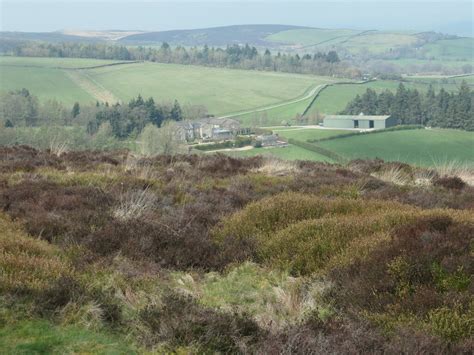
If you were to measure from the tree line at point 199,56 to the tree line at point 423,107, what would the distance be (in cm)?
5372

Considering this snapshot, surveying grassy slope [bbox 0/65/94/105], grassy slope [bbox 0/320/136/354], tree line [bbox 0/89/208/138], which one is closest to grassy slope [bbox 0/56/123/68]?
grassy slope [bbox 0/65/94/105]

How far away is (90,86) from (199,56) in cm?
6143

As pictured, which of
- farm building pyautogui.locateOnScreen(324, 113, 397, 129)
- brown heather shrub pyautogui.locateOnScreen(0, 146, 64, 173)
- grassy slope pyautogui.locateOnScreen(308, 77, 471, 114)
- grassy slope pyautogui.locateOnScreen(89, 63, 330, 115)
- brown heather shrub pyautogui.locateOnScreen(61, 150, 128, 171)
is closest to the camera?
brown heather shrub pyautogui.locateOnScreen(0, 146, 64, 173)

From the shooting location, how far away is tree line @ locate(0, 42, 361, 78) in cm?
14488

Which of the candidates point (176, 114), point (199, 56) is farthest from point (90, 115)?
point (199, 56)

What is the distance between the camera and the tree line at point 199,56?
145 metres

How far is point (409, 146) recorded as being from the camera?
168 feet

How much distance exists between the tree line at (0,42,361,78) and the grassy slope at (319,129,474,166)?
88.6 metres

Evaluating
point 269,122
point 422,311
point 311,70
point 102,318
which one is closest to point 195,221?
point 102,318

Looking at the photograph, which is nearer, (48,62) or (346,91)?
(346,91)

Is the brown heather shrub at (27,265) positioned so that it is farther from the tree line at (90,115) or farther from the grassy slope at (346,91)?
the grassy slope at (346,91)

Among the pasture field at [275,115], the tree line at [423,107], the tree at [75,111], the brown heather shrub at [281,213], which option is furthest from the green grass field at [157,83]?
the brown heather shrub at [281,213]

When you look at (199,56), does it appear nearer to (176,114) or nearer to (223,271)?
(176,114)

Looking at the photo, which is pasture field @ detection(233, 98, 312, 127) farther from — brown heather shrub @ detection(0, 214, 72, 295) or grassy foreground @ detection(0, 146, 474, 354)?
brown heather shrub @ detection(0, 214, 72, 295)
